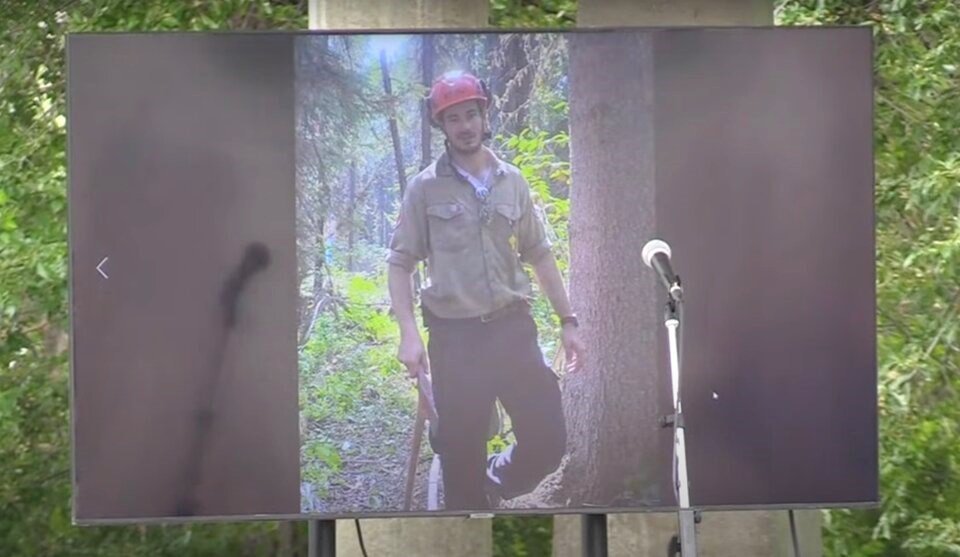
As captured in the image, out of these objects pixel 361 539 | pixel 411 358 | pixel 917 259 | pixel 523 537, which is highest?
pixel 917 259

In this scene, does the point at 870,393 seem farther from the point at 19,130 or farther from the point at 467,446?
the point at 19,130

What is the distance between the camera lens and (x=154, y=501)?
16.5 ft

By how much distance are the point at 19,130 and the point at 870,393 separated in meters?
3.95

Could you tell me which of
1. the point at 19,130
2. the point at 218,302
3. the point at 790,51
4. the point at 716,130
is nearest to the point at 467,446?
the point at 218,302

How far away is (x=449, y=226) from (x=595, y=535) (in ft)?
3.79

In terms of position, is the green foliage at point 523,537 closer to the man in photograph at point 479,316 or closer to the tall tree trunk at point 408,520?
the tall tree trunk at point 408,520

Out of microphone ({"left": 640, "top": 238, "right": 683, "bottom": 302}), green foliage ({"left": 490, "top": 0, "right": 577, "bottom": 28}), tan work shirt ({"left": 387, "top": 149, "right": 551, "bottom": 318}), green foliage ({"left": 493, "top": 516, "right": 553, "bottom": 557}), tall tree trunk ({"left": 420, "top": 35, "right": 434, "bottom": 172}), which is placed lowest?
green foliage ({"left": 493, "top": 516, "right": 553, "bottom": 557})

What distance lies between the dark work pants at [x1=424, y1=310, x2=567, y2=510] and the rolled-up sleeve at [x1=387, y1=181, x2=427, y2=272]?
0.20 m

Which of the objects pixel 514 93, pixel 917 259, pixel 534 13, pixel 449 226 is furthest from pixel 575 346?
pixel 534 13

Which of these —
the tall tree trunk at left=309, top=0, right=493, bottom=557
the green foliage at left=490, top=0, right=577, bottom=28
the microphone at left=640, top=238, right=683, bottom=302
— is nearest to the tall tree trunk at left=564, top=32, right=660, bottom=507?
the tall tree trunk at left=309, top=0, right=493, bottom=557

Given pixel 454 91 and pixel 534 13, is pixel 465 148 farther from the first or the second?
pixel 534 13

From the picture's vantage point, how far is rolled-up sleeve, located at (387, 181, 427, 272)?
507cm

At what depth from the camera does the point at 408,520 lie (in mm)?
5668

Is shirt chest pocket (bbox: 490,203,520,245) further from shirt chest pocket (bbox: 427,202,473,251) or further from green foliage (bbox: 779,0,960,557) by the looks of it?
green foliage (bbox: 779,0,960,557)
